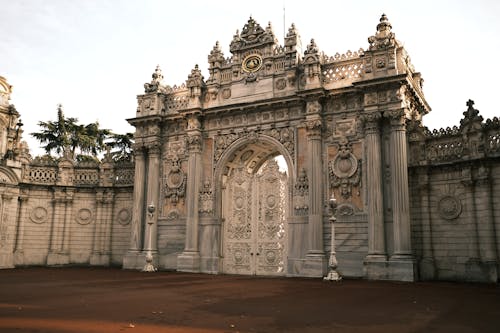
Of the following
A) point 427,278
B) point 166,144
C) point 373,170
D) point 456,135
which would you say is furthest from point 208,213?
point 456,135

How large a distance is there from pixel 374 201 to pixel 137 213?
38.7 feet

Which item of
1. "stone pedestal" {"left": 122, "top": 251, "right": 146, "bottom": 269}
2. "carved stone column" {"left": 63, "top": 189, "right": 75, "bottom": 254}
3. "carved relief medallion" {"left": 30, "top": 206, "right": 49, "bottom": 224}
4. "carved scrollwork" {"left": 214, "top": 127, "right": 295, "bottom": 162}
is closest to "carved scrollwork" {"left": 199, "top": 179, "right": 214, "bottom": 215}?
"carved scrollwork" {"left": 214, "top": 127, "right": 295, "bottom": 162}

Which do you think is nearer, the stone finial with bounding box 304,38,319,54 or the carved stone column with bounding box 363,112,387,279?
the carved stone column with bounding box 363,112,387,279

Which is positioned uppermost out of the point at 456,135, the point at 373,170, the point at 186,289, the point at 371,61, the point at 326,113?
the point at 371,61

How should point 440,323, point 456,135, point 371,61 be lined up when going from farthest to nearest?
1. point 371,61
2. point 456,135
3. point 440,323

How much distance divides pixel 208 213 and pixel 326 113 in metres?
7.02

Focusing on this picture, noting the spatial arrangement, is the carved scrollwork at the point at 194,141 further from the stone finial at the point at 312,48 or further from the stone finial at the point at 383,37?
the stone finial at the point at 383,37

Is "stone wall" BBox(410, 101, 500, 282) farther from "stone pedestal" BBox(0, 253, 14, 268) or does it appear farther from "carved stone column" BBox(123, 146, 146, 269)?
"stone pedestal" BBox(0, 253, 14, 268)

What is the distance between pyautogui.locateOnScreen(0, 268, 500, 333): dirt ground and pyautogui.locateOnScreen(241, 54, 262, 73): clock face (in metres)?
11.7

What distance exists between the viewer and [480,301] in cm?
1030

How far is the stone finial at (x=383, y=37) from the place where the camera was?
1833cm

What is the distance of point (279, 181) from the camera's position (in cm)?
2030

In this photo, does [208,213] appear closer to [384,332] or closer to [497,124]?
[497,124]

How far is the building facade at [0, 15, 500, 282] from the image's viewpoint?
55.2ft
